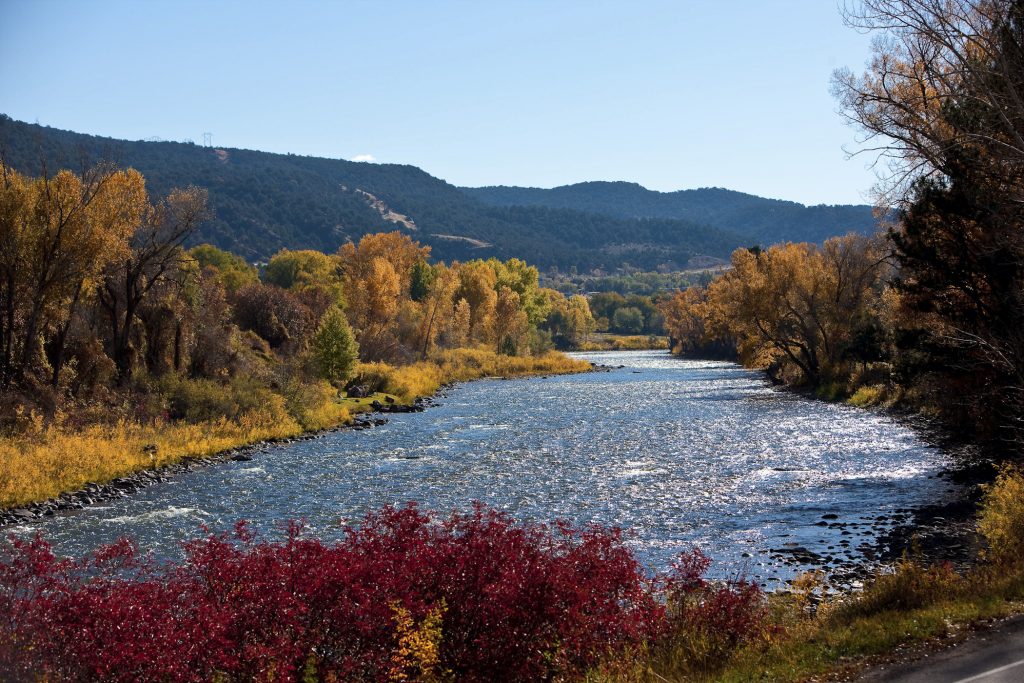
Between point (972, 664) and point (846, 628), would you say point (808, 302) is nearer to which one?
point (846, 628)

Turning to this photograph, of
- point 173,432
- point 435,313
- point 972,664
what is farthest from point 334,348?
point 972,664

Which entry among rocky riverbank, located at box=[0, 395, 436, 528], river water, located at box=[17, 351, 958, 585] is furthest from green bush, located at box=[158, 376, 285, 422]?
river water, located at box=[17, 351, 958, 585]

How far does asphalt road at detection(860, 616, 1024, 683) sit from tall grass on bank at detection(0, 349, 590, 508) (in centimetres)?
3014

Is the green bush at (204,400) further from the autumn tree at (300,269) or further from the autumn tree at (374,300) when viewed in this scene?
the autumn tree at (300,269)

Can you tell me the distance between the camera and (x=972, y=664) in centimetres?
1046

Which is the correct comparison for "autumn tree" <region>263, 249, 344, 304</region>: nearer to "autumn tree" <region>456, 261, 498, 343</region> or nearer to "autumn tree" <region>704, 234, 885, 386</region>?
"autumn tree" <region>456, 261, 498, 343</region>

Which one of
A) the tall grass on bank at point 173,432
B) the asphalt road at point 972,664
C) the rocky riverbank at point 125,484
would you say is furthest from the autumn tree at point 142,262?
the asphalt road at point 972,664

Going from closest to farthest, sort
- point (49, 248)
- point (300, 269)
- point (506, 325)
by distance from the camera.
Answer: point (49, 248) < point (506, 325) < point (300, 269)

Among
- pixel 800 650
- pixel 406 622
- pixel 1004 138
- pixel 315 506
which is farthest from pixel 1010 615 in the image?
pixel 315 506

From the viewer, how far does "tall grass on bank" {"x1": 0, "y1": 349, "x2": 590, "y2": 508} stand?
103 feet

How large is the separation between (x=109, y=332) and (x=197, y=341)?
6035 millimetres

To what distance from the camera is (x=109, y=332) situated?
48781 mm

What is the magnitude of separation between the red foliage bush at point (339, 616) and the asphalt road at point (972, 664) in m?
3.51

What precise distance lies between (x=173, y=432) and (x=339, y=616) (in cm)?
3426
